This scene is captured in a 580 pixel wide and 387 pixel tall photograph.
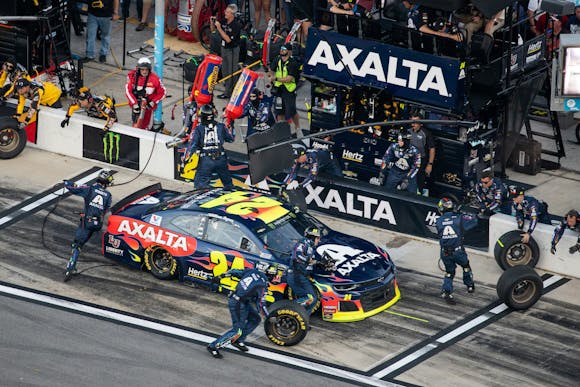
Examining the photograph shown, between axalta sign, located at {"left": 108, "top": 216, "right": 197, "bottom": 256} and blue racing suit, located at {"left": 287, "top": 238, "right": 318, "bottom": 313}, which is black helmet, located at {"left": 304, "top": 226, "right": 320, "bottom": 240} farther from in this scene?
axalta sign, located at {"left": 108, "top": 216, "right": 197, "bottom": 256}

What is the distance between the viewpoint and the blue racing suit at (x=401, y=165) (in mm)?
23750

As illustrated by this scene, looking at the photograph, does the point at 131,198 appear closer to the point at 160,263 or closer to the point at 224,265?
the point at 160,263

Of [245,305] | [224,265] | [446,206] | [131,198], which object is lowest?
[224,265]

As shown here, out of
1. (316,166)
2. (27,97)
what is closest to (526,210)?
(316,166)

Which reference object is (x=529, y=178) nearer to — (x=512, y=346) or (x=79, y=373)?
(x=512, y=346)

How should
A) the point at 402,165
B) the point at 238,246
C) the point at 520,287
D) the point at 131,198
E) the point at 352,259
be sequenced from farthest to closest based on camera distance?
1. the point at 402,165
2. the point at 131,198
3. the point at 520,287
4. the point at 352,259
5. the point at 238,246

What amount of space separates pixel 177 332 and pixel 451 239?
4.52 m

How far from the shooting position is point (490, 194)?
2250 cm

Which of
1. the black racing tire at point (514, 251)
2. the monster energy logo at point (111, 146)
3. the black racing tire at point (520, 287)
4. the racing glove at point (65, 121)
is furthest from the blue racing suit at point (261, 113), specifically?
the black racing tire at point (520, 287)

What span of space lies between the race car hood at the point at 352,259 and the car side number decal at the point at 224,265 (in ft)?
3.95

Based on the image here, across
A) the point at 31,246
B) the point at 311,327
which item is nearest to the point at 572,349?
the point at 311,327

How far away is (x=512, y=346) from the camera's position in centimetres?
1980

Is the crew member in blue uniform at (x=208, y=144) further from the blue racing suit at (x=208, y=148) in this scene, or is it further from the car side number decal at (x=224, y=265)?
the car side number decal at (x=224, y=265)

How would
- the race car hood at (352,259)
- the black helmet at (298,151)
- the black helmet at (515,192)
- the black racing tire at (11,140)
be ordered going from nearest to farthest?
the race car hood at (352,259) < the black helmet at (515,192) < the black helmet at (298,151) < the black racing tire at (11,140)
